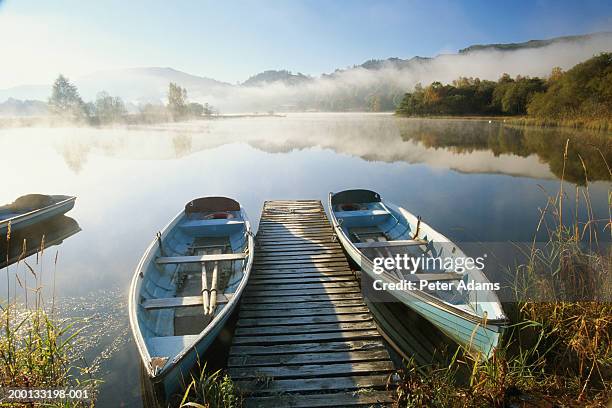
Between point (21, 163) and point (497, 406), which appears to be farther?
point (21, 163)

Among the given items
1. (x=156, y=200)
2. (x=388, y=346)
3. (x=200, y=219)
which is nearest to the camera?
(x=388, y=346)

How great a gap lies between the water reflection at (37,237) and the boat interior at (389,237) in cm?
896

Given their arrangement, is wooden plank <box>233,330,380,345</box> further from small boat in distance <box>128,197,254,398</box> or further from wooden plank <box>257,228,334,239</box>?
wooden plank <box>257,228,334,239</box>

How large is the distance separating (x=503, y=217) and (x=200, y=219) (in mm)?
10739

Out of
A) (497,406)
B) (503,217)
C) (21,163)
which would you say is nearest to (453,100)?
(503,217)

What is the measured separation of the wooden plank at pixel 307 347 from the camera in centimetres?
469

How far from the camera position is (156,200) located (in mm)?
16375

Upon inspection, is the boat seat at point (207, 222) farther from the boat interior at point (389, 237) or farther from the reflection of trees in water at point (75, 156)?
the reflection of trees in water at point (75, 156)

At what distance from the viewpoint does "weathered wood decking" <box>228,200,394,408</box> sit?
399cm

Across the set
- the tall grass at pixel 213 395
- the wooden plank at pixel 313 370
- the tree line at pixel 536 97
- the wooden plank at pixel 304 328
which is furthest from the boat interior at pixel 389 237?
the tree line at pixel 536 97

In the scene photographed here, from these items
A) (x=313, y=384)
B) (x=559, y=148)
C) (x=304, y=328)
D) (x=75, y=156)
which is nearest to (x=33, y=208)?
(x=304, y=328)

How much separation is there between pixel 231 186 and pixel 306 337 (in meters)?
15.1

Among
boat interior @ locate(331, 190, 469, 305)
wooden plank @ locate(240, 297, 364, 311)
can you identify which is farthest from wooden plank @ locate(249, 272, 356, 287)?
wooden plank @ locate(240, 297, 364, 311)

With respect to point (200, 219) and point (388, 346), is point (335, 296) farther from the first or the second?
point (200, 219)
